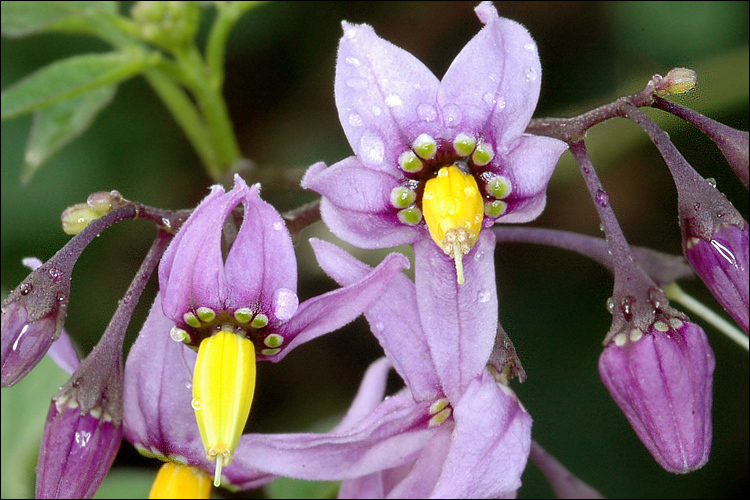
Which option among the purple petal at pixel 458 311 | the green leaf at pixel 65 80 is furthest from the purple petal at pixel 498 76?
the green leaf at pixel 65 80

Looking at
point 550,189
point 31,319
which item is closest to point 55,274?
point 31,319

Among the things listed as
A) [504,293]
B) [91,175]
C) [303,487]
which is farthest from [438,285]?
[91,175]

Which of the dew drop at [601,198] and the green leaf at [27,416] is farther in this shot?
the green leaf at [27,416]

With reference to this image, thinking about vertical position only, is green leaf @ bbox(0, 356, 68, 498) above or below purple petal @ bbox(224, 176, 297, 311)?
below

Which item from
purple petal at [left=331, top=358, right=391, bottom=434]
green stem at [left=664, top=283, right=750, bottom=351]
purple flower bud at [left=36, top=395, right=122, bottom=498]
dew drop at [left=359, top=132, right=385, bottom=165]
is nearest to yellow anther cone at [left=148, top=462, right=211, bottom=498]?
purple flower bud at [left=36, top=395, right=122, bottom=498]

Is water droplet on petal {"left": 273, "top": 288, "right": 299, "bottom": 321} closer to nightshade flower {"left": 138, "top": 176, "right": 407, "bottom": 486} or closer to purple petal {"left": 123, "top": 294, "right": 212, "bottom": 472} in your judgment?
nightshade flower {"left": 138, "top": 176, "right": 407, "bottom": 486}

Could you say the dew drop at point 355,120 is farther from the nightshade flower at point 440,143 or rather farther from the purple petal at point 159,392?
the purple petal at point 159,392

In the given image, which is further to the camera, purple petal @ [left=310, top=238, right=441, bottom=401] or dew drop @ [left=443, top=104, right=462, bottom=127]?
purple petal @ [left=310, top=238, right=441, bottom=401]
